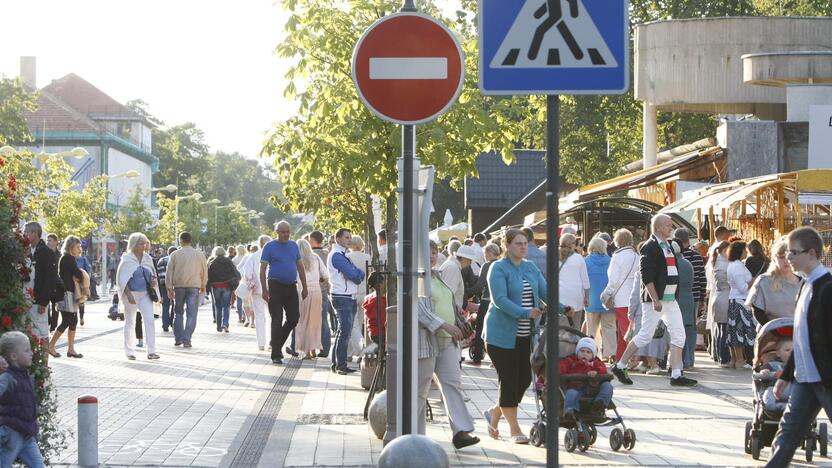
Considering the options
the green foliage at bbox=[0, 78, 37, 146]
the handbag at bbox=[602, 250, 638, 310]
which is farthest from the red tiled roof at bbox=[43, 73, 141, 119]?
the handbag at bbox=[602, 250, 638, 310]

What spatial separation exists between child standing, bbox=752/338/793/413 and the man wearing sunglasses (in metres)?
2.21

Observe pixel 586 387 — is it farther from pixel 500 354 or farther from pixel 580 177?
pixel 580 177

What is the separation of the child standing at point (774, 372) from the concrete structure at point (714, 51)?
27.7 metres

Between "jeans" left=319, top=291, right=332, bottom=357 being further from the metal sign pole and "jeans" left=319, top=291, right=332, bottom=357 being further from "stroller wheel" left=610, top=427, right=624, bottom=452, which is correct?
the metal sign pole

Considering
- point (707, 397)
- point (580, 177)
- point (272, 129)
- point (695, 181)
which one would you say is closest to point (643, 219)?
point (695, 181)

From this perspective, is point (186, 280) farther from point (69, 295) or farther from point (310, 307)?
point (310, 307)

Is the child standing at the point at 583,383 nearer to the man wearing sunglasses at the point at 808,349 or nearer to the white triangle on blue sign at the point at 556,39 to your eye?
the man wearing sunglasses at the point at 808,349

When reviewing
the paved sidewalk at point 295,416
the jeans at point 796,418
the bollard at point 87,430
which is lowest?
the paved sidewalk at point 295,416

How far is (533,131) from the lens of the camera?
49156 mm

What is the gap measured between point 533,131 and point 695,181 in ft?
47.0

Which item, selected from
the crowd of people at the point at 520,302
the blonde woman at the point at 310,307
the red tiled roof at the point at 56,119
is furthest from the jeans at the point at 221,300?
the red tiled roof at the point at 56,119

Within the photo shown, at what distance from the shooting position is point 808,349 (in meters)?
7.64

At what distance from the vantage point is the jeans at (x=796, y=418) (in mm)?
7656

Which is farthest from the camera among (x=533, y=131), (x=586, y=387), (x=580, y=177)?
(x=580, y=177)
